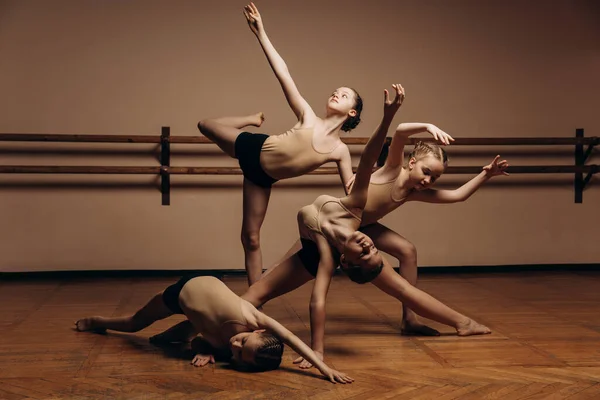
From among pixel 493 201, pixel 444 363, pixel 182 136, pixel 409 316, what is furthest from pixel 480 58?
pixel 444 363

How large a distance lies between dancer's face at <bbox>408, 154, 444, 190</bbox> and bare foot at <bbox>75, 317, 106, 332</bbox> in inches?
59.8

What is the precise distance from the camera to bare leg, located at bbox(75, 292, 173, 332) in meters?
2.79

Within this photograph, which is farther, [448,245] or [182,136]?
[448,245]

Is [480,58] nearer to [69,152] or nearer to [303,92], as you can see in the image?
[303,92]

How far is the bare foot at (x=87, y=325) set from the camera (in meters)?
3.15

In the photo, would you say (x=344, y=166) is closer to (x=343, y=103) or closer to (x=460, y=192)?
(x=343, y=103)

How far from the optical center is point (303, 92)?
516cm

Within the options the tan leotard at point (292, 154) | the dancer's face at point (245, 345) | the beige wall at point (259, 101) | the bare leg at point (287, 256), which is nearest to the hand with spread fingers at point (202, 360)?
the dancer's face at point (245, 345)

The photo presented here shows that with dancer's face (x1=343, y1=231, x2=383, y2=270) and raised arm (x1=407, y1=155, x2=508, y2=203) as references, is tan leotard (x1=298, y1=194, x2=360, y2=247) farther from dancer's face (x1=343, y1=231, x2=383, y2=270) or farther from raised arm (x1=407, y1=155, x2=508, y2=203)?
raised arm (x1=407, y1=155, x2=508, y2=203)

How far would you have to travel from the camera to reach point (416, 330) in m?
3.21

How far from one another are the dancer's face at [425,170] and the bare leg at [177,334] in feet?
3.66

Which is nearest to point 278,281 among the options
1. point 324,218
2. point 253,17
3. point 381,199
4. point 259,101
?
point 324,218

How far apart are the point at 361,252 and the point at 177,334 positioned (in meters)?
0.84

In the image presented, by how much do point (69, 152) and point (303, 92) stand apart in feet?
5.58
